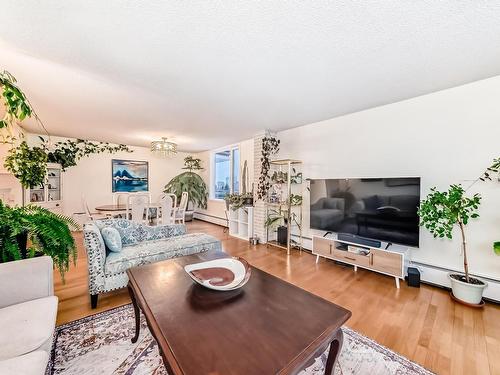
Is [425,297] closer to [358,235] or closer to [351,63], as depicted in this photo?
[358,235]

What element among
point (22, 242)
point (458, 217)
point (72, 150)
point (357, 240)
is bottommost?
point (357, 240)

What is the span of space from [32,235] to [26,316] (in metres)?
0.78

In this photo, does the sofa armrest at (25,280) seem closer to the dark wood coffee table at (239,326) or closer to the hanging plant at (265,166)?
the dark wood coffee table at (239,326)

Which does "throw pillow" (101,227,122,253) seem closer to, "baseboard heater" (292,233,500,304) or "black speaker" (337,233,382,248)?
"black speaker" (337,233,382,248)

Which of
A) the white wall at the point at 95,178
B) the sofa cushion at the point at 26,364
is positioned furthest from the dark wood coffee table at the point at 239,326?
the white wall at the point at 95,178

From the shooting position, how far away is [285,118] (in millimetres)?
3605

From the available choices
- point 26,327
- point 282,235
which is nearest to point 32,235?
point 26,327

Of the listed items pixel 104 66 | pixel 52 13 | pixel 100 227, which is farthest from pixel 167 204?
pixel 52 13

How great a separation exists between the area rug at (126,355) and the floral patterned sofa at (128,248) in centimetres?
40

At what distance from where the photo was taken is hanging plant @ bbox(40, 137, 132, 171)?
16.3ft

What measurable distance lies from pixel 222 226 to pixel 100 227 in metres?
3.89

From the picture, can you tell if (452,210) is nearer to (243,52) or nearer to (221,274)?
(221,274)

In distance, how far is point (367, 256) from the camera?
9.10ft

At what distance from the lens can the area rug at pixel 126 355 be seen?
1.40m
